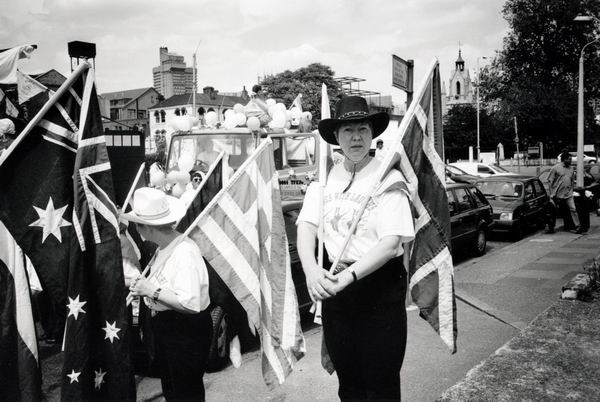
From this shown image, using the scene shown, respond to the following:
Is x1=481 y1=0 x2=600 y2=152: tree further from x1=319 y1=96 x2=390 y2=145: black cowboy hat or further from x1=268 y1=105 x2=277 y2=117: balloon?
x1=319 y1=96 x2=390 y2=145: black cowboy hat

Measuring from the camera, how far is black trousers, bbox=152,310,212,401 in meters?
3.14

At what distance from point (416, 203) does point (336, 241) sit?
2.35ft

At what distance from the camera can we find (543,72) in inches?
2094

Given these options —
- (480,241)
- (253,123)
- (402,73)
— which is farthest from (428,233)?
(480,241)

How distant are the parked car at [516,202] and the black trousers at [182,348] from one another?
11405mm

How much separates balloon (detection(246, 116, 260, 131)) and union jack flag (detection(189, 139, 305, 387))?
554cm

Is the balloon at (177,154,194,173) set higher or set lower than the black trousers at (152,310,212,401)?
higher

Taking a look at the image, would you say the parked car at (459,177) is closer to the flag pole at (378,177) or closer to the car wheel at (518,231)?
the car wheel at (518,231)

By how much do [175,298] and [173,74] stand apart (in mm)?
80629

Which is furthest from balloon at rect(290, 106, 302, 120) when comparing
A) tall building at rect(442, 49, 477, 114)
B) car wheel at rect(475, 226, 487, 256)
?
tall building at rect(442, 49, 477, 114)

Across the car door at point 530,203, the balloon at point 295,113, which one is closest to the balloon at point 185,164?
the balloon at point 295,113

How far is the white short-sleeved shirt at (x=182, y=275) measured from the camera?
120 inches

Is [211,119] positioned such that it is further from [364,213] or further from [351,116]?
[364,213]

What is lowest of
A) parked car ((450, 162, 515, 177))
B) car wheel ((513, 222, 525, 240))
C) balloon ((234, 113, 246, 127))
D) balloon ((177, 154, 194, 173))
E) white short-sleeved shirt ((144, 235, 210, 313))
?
car wheel ((513, 222, 525, 240))
